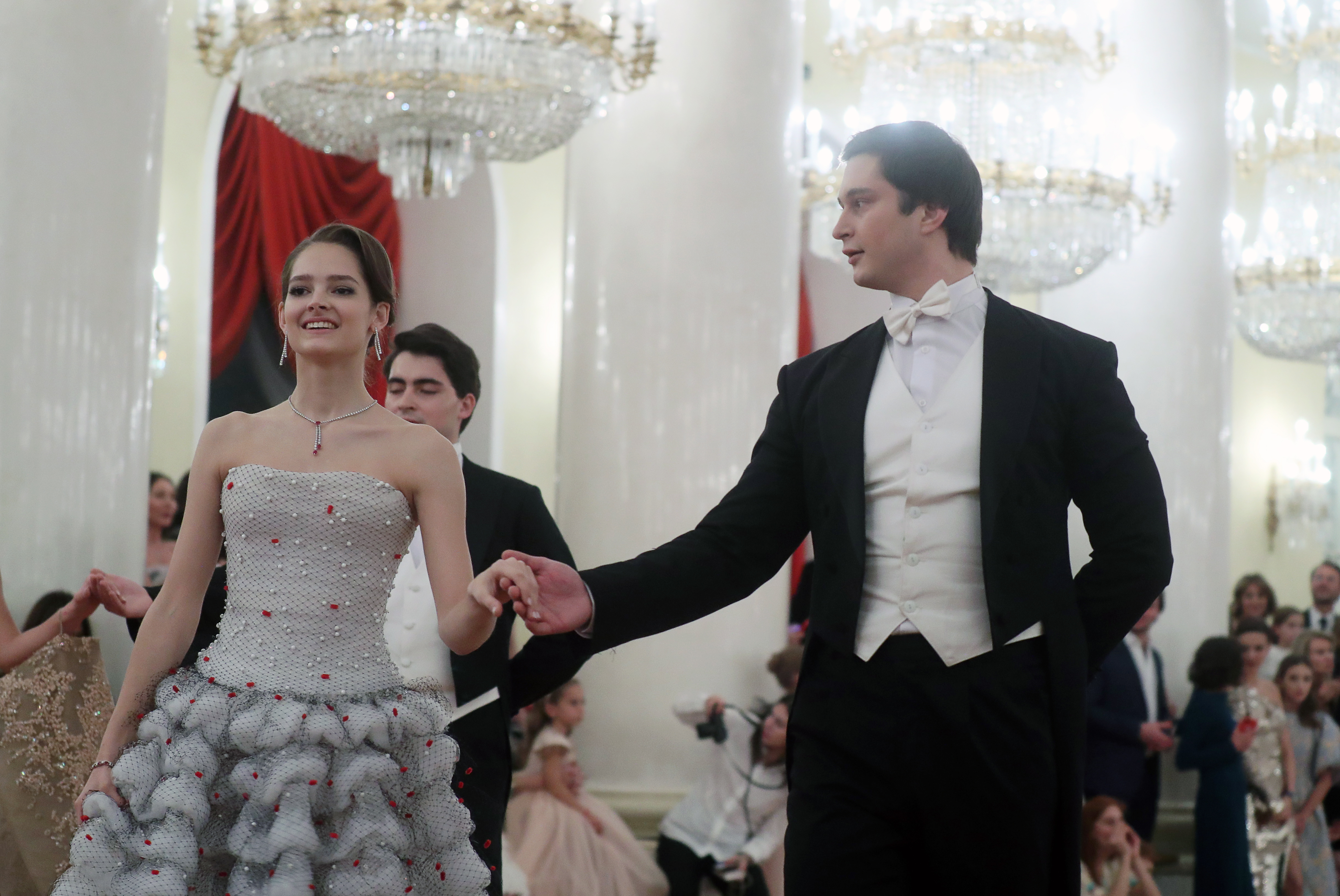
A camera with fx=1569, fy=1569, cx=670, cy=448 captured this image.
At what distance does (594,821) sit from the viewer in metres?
5.86

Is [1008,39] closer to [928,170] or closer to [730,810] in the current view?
[730,810]

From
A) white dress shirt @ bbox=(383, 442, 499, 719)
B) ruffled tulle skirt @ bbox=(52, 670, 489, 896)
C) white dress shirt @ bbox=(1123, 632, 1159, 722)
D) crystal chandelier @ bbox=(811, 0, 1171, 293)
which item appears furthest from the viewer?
crystal chandelier @ bbox=(811, 0, 1171, 293)

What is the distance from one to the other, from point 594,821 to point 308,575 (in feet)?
11.3

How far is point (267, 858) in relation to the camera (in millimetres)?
2412

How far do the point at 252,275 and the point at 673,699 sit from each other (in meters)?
4.95

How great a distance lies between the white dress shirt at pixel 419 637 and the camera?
3463mm

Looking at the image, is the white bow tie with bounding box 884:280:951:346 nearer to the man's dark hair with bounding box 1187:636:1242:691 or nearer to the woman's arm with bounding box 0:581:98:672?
the woman's arm with bounding box 0:581:98:672

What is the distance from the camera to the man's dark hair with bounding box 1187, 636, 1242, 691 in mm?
7484

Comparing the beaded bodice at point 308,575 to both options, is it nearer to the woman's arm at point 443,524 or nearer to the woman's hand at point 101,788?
the woman's arm at point 443,524

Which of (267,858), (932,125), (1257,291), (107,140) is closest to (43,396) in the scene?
(107,140)

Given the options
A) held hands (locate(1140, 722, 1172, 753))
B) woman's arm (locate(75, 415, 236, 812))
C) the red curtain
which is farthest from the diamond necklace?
the red curtain

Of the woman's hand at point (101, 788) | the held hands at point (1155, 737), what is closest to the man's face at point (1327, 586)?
the held hands at point (1155, 737)

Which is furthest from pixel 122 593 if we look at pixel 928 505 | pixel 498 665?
pixel 928 505

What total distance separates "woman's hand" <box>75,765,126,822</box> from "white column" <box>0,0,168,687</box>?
Answer: 193 cm
